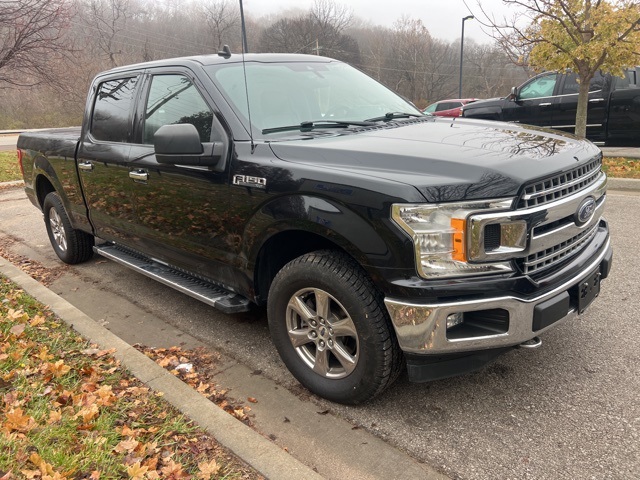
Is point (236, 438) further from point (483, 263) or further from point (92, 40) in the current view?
point (92, 40)

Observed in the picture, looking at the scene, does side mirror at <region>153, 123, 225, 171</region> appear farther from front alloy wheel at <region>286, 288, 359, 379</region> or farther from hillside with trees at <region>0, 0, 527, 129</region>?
hillside with trees at <region>0, 0, 527, 129</region>

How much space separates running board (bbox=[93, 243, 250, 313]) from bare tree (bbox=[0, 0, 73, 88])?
10.4 metres

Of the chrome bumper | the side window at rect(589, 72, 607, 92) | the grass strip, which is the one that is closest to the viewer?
the chrome bumper

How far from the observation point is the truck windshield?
132 inches

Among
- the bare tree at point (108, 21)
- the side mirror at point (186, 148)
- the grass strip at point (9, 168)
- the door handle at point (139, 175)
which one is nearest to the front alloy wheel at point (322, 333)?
the side mirror at point (186, 148)

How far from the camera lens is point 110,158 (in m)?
4.29

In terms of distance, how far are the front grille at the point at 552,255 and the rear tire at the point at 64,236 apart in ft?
15.2

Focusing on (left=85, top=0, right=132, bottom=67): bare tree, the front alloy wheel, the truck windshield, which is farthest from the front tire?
(left=85, top=0, right=132, bottom=67): bare tree

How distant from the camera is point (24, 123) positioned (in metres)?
43.0

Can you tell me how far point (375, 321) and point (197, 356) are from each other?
1558 millimetres

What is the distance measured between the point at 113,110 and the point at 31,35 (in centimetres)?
1077

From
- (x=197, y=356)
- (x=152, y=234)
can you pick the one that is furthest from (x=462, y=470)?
(x=152, y=234)

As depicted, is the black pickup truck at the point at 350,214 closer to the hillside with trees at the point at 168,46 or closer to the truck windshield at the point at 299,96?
the truck windshield at the point at 299,96

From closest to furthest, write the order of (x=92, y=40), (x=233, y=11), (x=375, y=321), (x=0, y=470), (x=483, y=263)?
(x=0, y=470) → (x=483, y=263) → (x=375, y=321) → (x=92, y=40) → (x=233, y=11)
